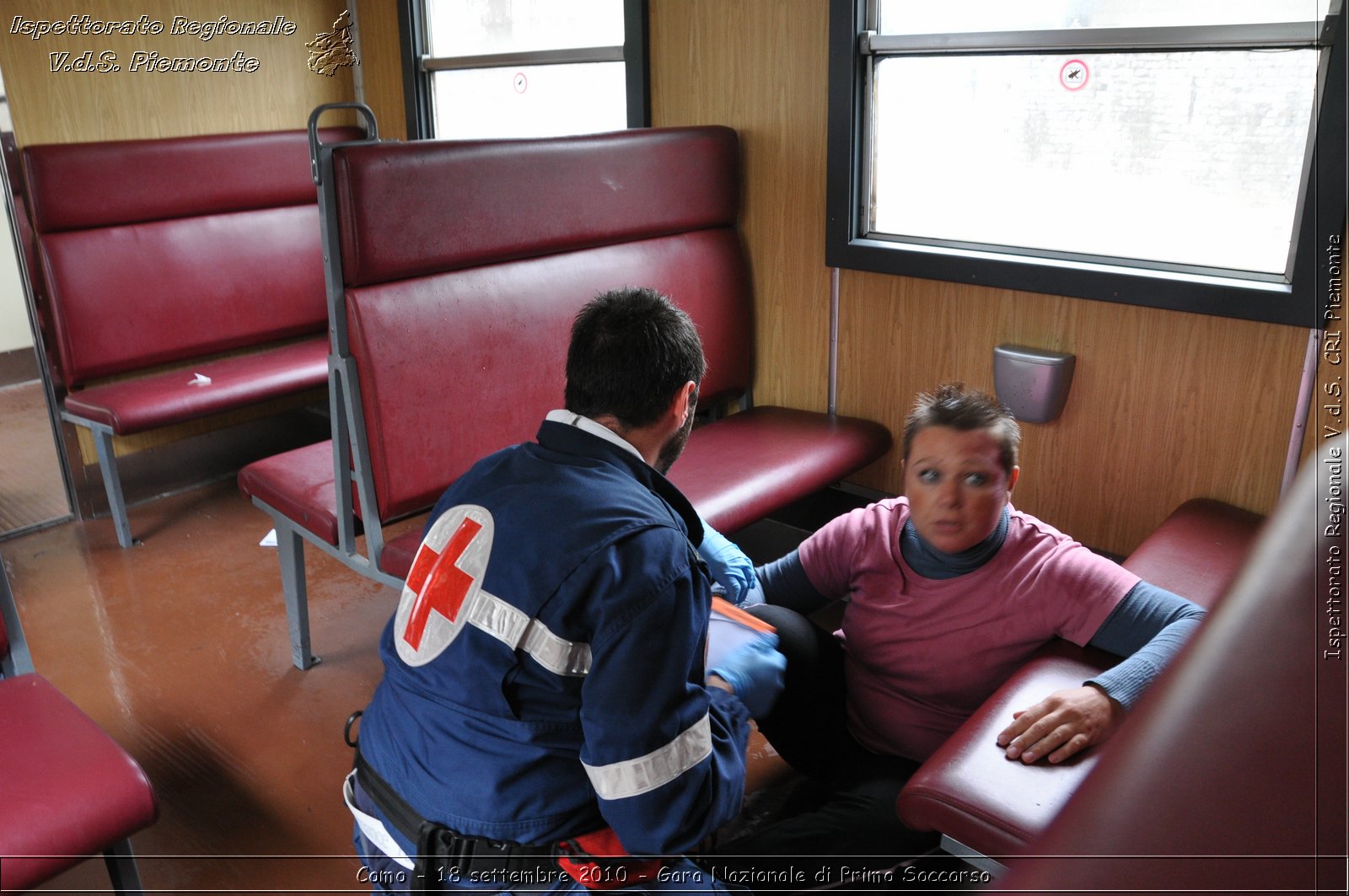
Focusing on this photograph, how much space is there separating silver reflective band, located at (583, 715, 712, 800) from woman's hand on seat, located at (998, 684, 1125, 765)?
1.55ft

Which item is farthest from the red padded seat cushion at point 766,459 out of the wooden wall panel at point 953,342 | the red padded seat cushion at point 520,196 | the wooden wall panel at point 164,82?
the wooden wall panel at point 164,82

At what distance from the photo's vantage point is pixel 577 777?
4.60ft

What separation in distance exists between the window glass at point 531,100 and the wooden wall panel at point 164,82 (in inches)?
24.8

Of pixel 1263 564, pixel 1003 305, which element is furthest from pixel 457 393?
pixel 1263 564

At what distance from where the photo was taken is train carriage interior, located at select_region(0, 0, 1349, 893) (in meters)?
2.16

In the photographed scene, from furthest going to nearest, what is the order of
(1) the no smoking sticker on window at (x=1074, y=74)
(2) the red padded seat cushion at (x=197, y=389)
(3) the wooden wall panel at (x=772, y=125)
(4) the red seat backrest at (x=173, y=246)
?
(4) the red seat backrest at (x=173, y=246) → (2) the red padded seat cushion at (x=197, y=389) → (3) the wooden wall panel at (x=772, y=125) → (1) the no smoking sticker on window at (x=1074, y=74)

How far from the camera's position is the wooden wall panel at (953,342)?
2.42 meters

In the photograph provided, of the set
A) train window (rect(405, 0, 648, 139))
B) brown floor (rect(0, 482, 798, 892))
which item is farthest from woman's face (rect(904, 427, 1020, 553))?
train window (rect(405, 0, 648, 139))

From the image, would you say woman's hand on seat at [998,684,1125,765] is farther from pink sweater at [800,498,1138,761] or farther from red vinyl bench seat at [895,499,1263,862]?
pink sweater at [800,498,1138,761]

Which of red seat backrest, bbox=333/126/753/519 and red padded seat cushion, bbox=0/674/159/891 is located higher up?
red seat backrest, bbox=333/126/753/519

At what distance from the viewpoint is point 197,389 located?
3629 mm

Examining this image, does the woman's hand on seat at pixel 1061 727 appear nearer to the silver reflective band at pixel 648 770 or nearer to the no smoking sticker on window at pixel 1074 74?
the silver reflective band at pixel 648 770

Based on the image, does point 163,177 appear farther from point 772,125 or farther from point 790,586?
point 790,586

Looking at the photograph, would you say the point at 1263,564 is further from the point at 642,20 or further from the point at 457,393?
the point at 642,20
